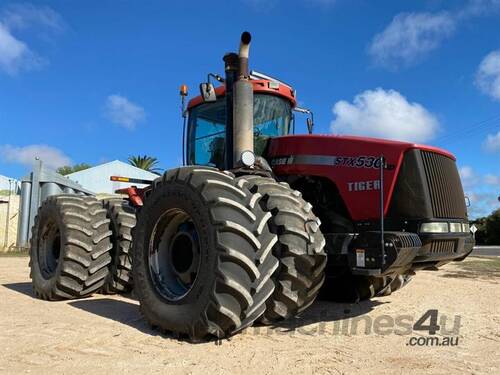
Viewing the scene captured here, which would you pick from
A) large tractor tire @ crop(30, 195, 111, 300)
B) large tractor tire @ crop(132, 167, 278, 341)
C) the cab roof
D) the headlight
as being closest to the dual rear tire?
large tractor tire @ crop(132, 167, 278, 341)

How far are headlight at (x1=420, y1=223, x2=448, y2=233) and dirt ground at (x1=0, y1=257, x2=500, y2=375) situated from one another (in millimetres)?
1027

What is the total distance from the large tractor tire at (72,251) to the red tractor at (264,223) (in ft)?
0.06

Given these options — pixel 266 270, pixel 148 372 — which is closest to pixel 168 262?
pixel 266 270

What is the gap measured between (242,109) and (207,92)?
62 cm

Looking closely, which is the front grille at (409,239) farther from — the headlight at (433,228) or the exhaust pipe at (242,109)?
the exhaust pipe at (242,109)

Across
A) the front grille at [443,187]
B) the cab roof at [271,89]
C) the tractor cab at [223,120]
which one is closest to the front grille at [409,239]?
the front grille at [443,187]

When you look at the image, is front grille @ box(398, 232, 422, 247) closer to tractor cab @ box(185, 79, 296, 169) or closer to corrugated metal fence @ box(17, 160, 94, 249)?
tractor cab @ box(185, 79, 296, 169)

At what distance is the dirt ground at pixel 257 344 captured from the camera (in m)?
3.69

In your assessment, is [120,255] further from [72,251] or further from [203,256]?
[203,256]

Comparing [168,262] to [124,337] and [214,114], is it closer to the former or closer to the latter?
[124,337]

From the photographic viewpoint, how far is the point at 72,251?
253 inches

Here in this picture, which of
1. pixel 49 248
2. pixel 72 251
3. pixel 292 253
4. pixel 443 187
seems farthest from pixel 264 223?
pixel 49 248

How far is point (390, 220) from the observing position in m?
4.89

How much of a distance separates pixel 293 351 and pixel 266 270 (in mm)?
704
